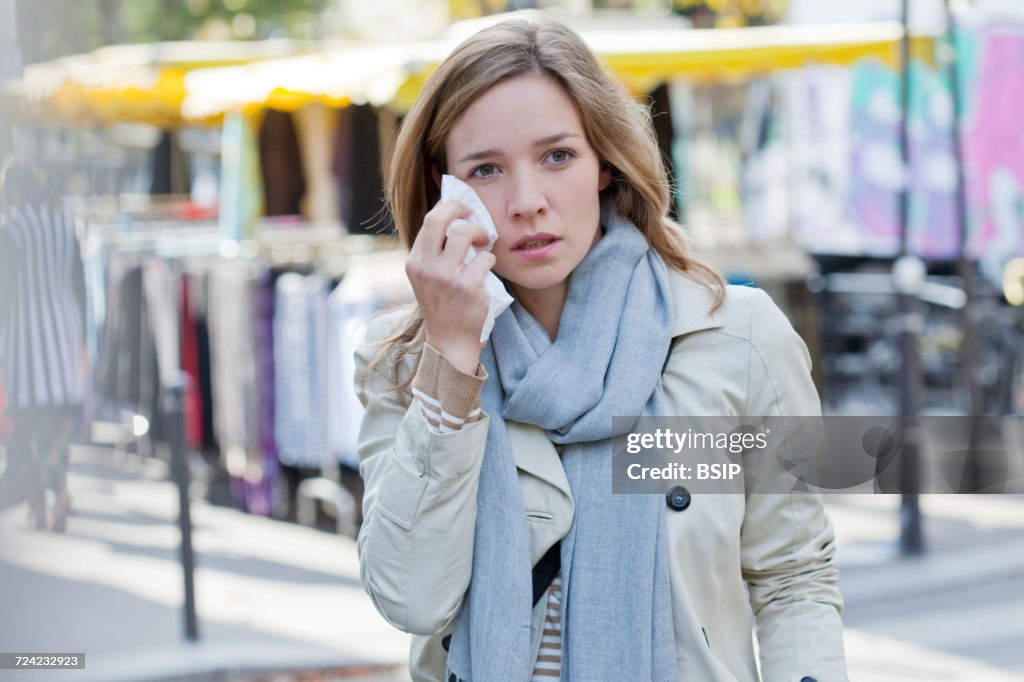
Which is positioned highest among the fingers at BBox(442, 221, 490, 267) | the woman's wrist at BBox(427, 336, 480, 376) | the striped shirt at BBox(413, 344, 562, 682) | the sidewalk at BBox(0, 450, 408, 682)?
the fingers at BBox(442, 221, 490, 267)

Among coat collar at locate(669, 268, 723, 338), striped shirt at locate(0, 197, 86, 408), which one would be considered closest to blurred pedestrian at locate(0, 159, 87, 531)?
striped shirt at locate(0, 197, 86, 408)

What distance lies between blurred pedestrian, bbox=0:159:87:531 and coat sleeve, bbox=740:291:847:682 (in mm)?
3996

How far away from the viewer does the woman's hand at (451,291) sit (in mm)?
1945

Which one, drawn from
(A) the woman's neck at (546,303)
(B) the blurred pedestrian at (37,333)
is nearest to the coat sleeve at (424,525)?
(A) the woman's neck at (546,303)

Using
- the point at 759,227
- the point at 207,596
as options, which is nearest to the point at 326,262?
the point at 207,596

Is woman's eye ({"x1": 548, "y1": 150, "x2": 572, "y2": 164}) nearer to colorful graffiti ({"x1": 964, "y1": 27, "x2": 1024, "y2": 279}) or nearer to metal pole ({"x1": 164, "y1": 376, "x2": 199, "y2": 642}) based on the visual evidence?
metal pole ({"x1": 164, "y1": 376, "x2": 199, "y2": 642})

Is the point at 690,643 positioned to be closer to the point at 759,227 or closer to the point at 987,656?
the point at 987,656

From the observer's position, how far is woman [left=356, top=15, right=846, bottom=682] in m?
1.97

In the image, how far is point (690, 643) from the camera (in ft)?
6.48

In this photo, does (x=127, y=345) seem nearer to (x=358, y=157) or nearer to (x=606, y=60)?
(x=358, y=157)

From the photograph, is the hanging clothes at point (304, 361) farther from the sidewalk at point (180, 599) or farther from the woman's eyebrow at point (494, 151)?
the woman's eyebrow at point (494, 151)

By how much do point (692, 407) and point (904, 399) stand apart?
539 cm

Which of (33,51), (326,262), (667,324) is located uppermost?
(33,51)

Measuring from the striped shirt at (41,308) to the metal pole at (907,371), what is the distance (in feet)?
15.3
